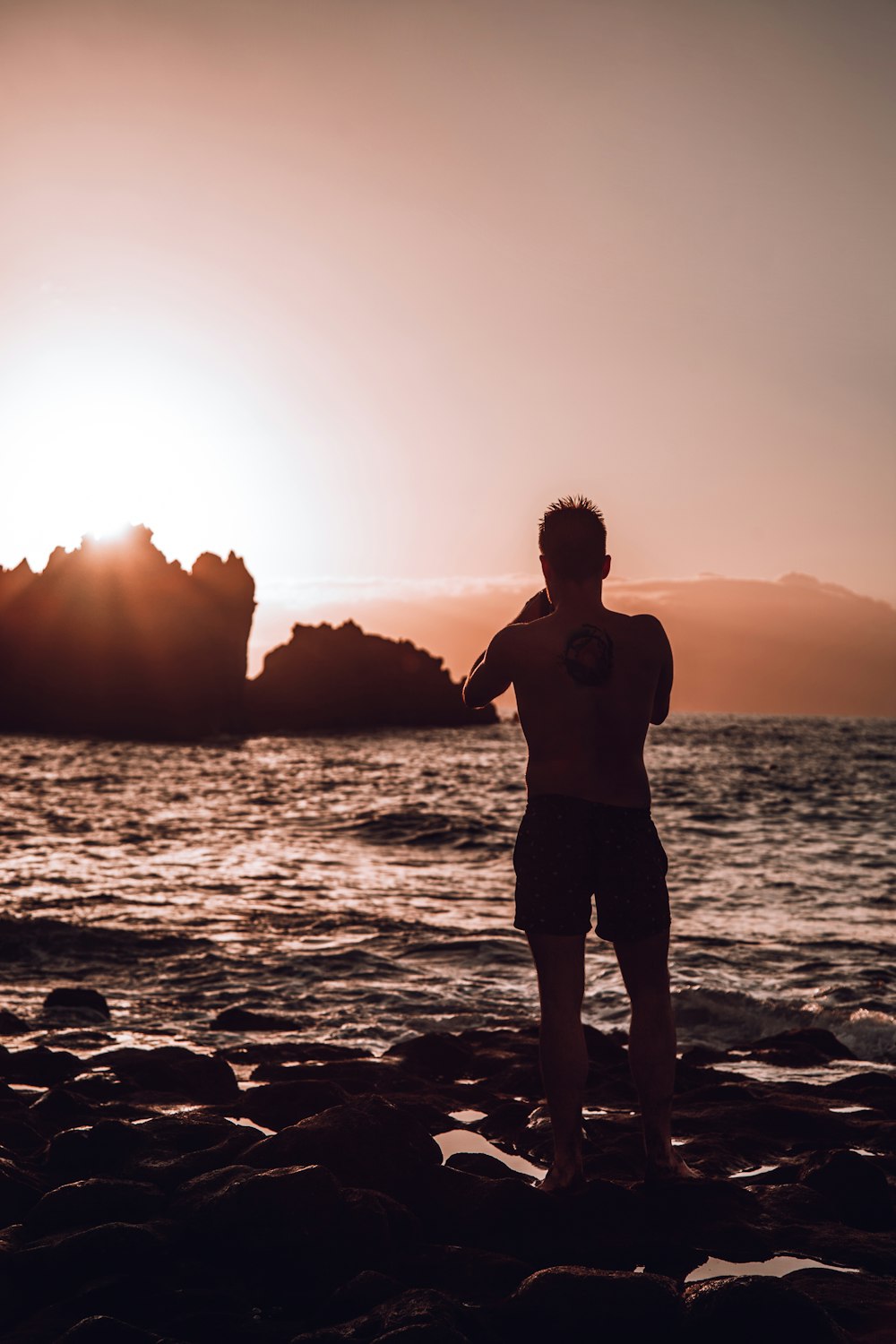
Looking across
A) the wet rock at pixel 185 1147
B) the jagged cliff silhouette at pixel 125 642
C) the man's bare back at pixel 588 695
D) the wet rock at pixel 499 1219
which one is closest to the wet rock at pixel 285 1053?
the wet rock at pixel 185 1147

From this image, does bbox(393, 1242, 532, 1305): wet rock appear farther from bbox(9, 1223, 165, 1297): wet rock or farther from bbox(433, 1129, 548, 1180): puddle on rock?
bbox(433, 1129, 548, 1180): puddle on rock

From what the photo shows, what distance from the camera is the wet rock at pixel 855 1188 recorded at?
4301 mm

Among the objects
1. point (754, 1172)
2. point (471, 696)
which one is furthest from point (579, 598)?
point (754, 1172)

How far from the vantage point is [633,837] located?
4285mm

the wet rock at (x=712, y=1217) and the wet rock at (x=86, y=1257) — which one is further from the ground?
the wet rock at (x=86, y=1257)

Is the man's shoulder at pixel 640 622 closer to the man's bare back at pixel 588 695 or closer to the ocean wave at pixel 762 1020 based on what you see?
the man's bare back at pixel 588 695

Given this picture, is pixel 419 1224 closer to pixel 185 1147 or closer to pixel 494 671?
pixel 185 1147

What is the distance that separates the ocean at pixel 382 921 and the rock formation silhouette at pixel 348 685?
113064mm

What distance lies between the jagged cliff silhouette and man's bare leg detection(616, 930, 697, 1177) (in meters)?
114

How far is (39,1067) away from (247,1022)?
195 centimetres

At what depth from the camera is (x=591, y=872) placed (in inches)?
170

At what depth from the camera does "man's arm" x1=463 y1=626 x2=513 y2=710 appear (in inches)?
173

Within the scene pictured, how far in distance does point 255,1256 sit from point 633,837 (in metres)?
2.00

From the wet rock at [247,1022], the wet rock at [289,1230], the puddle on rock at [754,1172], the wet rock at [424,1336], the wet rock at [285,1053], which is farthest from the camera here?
the wet rock at [247,1022]
